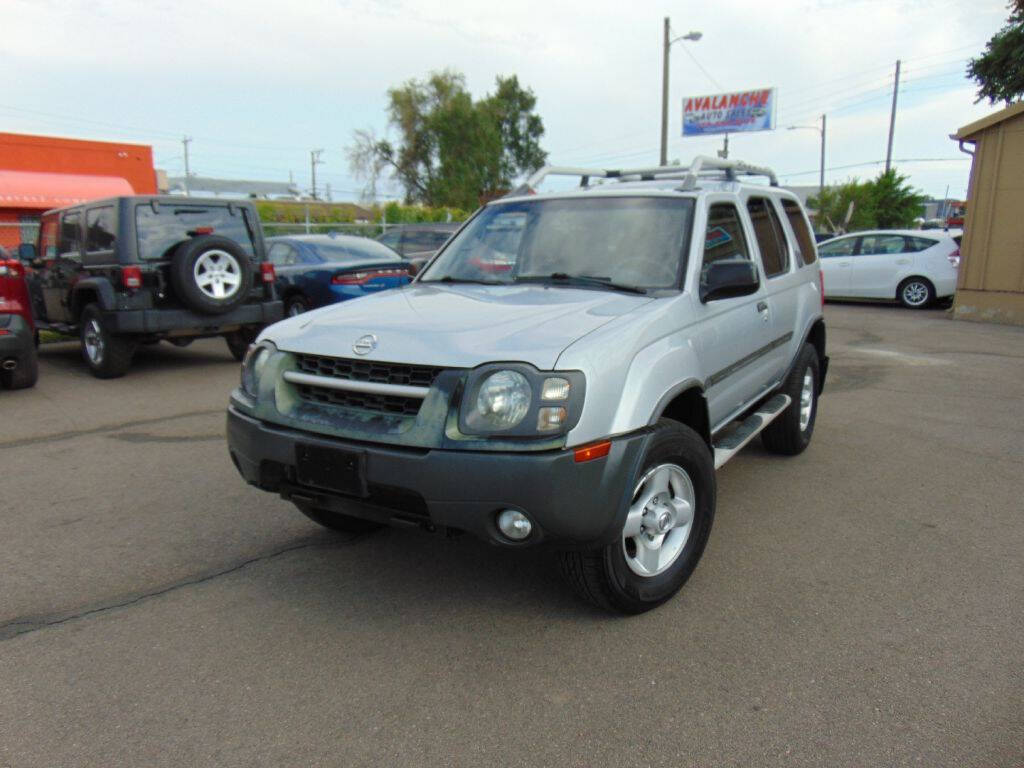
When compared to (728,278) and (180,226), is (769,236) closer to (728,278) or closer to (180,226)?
(728,278)

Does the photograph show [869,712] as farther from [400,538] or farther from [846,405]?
[846,405]

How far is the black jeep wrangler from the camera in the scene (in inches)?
322

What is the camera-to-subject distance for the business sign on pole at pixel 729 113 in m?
44.1

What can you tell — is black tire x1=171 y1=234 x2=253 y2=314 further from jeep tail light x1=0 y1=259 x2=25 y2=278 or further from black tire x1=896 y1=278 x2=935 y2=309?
black tire x1=896 y1=278 x2=935 y2=309

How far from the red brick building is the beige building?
19108 mm

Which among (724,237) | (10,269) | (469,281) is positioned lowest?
(10,269)

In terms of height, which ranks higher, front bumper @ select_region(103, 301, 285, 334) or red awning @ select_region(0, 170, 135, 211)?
red awning @ select_region(0, 170, 135, 211)

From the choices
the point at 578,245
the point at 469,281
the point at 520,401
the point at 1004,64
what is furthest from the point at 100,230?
the point at 1004,64

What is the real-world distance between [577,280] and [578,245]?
29cm

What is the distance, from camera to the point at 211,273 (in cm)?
832

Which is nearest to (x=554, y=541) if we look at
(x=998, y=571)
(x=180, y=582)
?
(x=180, y=582)

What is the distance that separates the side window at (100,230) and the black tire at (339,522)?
5635 mm

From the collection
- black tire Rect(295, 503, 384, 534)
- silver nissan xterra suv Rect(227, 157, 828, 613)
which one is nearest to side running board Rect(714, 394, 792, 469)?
silver nissan xterra suv Rect(227, 157, 828, 613)

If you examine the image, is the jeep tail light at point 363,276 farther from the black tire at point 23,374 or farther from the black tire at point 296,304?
the black tire at point 23,374
